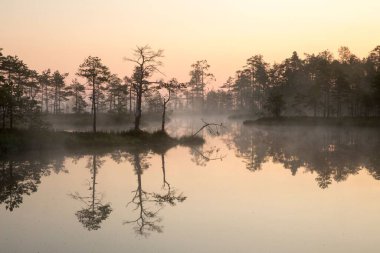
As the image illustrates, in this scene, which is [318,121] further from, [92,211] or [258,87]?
[92,211]

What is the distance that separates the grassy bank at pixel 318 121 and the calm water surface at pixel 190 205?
43292 mm

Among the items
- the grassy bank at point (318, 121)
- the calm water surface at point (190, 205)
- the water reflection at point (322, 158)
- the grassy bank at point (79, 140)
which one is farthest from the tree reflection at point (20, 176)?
the grassy bank at point (318, 121)

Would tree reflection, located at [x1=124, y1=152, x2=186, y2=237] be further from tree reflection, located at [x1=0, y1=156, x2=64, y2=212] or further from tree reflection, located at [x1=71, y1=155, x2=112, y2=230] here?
tree reflection, located at [x1=0, y1=156, x2=64, y2=212]

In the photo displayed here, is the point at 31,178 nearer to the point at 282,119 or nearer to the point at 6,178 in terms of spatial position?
the point at 6,178

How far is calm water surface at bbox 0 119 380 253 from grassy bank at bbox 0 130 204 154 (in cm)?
611

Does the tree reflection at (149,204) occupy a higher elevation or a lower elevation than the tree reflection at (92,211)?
higher

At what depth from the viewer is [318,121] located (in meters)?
75.6

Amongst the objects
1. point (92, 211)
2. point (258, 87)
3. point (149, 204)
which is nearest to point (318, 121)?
point (258, 87)

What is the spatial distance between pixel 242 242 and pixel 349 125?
216ft

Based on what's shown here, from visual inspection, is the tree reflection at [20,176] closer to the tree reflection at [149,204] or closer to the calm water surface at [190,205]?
the calm water surface at [190,205]

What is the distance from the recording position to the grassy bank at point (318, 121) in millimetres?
68381

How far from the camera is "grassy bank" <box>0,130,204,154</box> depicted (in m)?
34.5

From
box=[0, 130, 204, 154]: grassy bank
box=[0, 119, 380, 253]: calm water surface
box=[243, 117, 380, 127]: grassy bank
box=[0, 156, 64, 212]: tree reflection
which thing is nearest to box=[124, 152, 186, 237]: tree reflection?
box=[0, 119, 380, 253]: calm water surface

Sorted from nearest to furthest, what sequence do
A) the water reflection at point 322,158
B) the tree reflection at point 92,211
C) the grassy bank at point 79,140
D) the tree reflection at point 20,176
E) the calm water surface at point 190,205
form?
the calm water surface at point 190,205, the tree reflection at point 92,211, the tree reflection at point 20,176, the water reflection at point 322,158, the grassy bank at point 79,140
